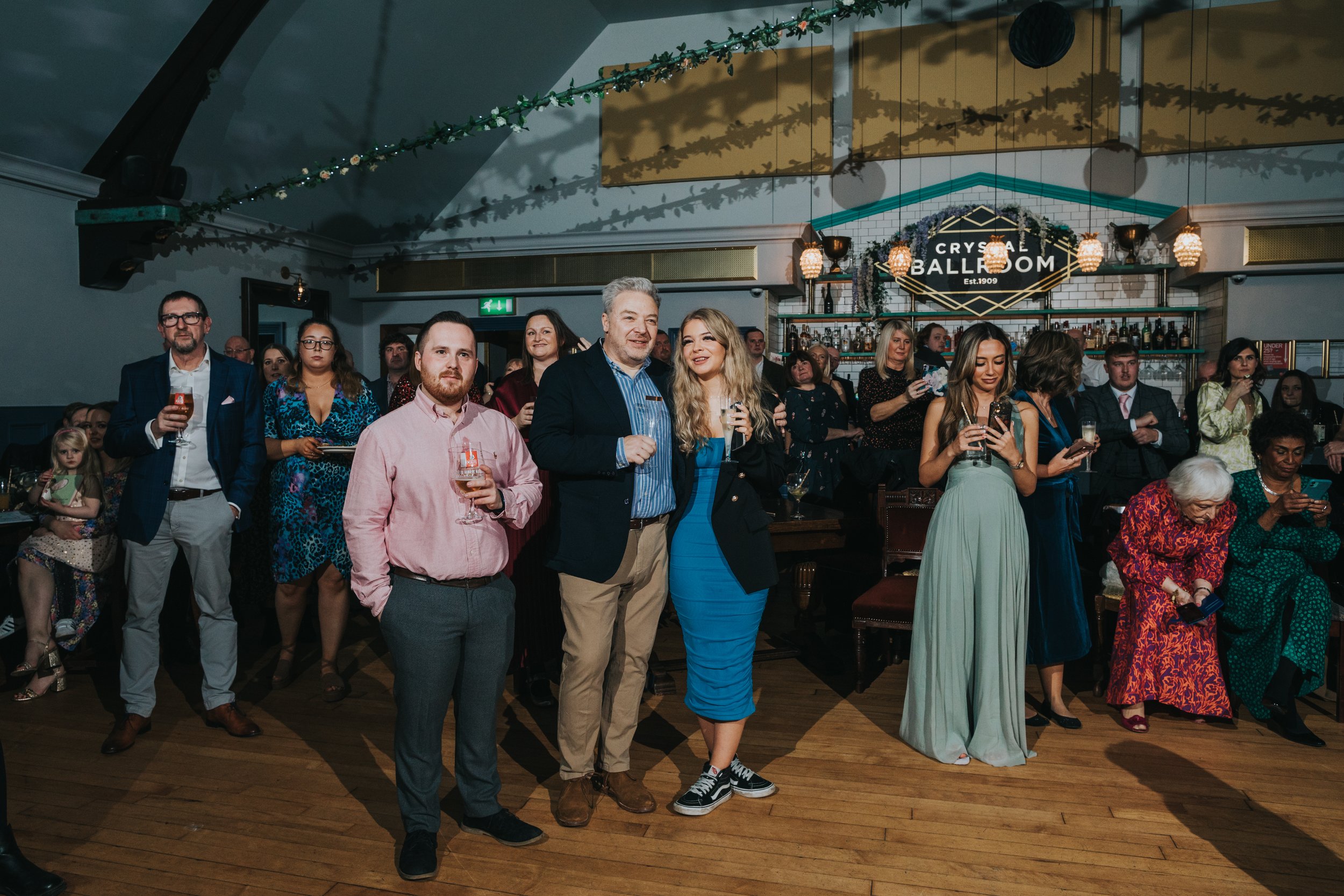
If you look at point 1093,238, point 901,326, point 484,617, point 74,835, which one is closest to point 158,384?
point 74,835

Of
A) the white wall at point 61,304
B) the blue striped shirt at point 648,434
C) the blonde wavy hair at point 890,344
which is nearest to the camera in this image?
the blue striped shirt at point 648,434

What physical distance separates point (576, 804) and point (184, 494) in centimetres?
175

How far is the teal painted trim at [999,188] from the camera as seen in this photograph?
7.91 metres

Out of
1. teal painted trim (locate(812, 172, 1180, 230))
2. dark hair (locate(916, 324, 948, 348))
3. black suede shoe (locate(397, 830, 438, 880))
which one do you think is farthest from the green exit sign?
black suede shoe (locate(397, 830, 438, 880))

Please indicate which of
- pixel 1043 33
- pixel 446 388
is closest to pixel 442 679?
pixel 446 388

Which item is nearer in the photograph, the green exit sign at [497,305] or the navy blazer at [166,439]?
the navy blazer at [166,439]

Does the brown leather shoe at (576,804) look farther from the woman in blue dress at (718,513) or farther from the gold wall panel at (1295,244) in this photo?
the gold wall panel at (1295,244)

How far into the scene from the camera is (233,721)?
10.4 ft

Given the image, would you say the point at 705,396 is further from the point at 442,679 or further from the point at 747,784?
the point at 747,784

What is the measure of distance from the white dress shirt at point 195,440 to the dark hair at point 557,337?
1144 mm

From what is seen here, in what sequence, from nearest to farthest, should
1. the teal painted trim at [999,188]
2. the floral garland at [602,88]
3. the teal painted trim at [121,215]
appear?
the floral garland at [602,88] → the teal painted trim at [121,215] → the teal painted trim at [999,188]

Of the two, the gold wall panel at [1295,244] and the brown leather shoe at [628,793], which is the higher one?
the gold wall panel at [1295,244]

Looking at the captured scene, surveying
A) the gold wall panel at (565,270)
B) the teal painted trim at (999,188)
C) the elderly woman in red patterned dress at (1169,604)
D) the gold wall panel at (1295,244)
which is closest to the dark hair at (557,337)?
the elderly woman in red patterned dress at (1169,604)

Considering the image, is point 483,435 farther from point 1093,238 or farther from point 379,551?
point 1093,238
